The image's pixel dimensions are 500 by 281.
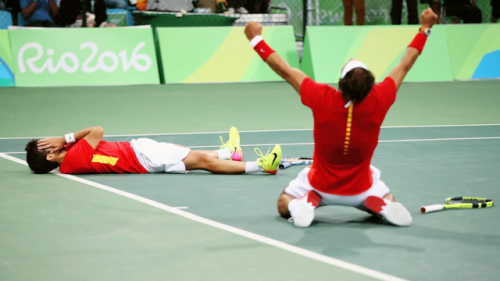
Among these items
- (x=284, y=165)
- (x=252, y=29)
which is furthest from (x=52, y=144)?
(x=252, y=29)

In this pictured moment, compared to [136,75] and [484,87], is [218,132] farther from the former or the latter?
[484,87]

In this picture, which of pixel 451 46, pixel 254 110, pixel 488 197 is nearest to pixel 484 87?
pixel 451 46

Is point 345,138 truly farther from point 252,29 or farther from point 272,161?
point 272,161

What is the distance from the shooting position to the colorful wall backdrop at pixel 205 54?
15055 millimetres

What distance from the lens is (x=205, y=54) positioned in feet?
49.3

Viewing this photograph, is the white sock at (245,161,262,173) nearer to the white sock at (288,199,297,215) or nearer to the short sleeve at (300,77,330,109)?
the white sock at (288,199,297,215)

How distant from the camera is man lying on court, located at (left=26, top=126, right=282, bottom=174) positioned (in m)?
6.40

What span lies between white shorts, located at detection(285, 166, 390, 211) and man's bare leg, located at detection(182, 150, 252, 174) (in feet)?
5.27

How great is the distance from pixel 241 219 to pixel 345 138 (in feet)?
3.23

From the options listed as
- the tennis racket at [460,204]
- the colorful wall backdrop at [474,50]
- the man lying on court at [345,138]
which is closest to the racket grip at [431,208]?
the tennis racket at [460,204]

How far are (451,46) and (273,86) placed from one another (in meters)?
4.09

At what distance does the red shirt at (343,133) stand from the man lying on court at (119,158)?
1.68 metres

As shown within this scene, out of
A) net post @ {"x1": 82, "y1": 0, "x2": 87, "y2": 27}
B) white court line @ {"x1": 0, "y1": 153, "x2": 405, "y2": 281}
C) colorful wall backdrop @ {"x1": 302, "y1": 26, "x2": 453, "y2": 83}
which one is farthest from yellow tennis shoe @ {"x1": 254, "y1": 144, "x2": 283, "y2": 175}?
net post @ {"x1": 82, "y1": 0, "x2": 87, "y2": 27}

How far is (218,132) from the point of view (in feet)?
29.9
